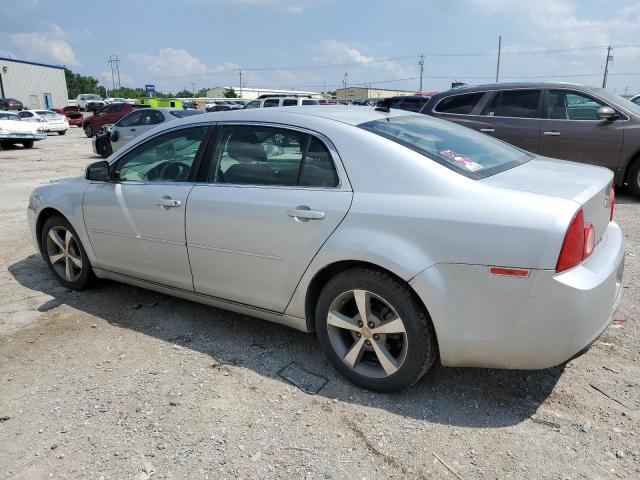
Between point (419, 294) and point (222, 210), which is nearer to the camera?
point (419, 294)

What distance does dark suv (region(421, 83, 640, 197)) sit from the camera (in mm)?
7418

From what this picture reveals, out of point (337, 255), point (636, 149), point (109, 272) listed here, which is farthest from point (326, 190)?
point (636, 149)

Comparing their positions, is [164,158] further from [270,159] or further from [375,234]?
[375,234]

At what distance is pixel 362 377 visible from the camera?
2889 millimetres

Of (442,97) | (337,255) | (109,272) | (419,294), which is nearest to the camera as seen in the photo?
(419,294)

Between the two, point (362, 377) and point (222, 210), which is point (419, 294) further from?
point (222, 210)

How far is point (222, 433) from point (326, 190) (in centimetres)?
143

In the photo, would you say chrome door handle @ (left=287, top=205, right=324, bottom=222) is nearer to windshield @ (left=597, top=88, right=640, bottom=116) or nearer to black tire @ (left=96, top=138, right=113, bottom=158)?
windshield @ (left=597, top=88, right=640, bottom=116)

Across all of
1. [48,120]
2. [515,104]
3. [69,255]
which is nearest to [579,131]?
[515,104]

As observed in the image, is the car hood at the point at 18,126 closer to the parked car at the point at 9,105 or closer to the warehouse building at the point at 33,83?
the parked car at the point at 9,105

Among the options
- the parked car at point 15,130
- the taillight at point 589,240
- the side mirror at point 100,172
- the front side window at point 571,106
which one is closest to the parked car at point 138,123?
the parked car at point 15,130

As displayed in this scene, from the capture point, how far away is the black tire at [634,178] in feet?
24.7

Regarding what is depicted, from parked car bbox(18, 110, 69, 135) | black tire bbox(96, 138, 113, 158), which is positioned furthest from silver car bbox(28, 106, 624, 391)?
parked car bbox(18, 110, 69, 135)

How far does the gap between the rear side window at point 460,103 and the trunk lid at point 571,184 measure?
18.2 feet
